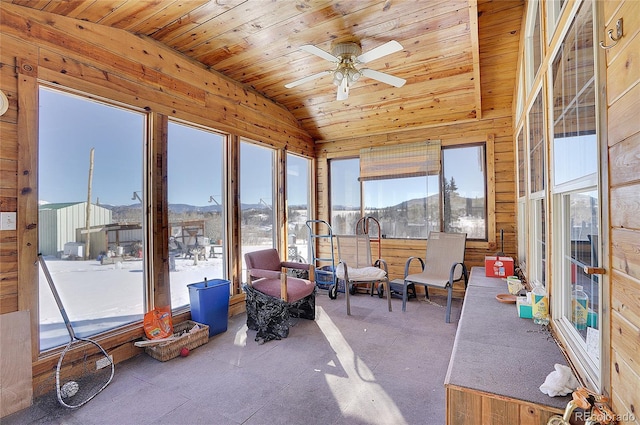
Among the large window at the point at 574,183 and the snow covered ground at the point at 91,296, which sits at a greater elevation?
the large window at the point at 574,183

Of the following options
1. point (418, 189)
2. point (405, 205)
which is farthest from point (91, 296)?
point (418, 189)

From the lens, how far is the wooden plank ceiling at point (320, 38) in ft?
8.61

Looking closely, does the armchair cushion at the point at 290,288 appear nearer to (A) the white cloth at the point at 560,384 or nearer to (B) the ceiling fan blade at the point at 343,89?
(B) the ceiling fan blade at the point at 343,89

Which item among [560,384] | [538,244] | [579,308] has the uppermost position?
[538,244]

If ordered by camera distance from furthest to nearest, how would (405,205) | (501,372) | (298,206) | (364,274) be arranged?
(298,206), (405,205), (364,274), (501,372)

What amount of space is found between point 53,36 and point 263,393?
3.09m

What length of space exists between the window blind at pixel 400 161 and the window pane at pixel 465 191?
20 cm

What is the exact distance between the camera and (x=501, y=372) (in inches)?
57.1

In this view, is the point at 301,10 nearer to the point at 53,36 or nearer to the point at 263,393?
the point at 53,36

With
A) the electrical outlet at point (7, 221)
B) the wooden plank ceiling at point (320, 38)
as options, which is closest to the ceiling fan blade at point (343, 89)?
the wooden plank ceiling at point (320, 38)

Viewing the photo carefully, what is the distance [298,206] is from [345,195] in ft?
2.93

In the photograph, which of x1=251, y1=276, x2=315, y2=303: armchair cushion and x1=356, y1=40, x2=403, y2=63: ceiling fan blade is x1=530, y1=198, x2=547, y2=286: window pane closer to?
x1=356, y1=40, x2=403, y2=63: ceiling fan blade

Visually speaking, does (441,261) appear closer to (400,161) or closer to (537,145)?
(400,161)

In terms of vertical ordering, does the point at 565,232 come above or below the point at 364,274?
above
